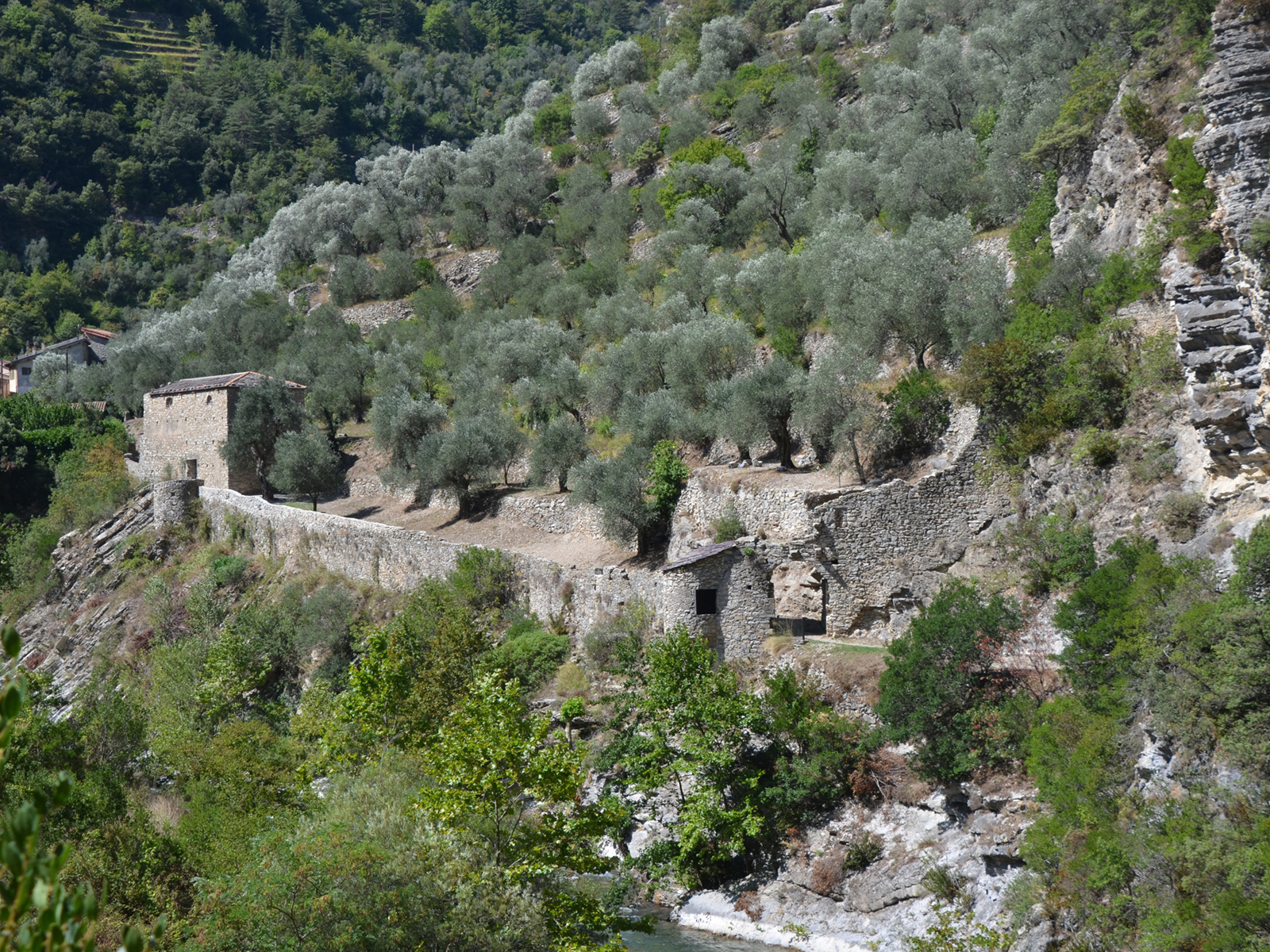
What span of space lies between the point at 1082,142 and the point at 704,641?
1748cm

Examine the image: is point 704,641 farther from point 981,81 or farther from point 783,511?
point 981,81

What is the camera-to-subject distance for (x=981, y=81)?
144 feet

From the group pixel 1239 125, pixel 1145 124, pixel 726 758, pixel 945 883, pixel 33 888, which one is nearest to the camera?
pixel 33 888

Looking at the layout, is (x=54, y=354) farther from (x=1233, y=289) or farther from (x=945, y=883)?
(x=1233, y=289)

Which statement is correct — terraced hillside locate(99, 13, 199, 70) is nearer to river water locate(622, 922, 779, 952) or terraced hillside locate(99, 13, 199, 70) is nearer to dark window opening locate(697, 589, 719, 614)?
dark window opening locate(697, 589, 719, 614)

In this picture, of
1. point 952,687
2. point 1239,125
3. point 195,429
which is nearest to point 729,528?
point 952,687

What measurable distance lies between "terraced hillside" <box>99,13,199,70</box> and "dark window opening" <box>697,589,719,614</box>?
12586 centimetres

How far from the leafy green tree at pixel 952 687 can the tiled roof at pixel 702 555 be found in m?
5.62

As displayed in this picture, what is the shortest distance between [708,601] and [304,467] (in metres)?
25.8

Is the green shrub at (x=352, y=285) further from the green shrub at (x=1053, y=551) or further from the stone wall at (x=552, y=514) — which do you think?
the green shrub at (x=1053, y=551)

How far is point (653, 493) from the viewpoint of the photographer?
3114 cm

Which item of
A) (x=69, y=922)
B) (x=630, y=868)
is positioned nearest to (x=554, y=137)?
(x=630, y=868)

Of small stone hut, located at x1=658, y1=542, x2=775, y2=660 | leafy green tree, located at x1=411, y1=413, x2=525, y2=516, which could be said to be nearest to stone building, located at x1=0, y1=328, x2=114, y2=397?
leafy green tree, located at x1=411, y1=413, x2=525, y2=516

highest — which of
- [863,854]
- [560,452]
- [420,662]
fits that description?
[560,452]
